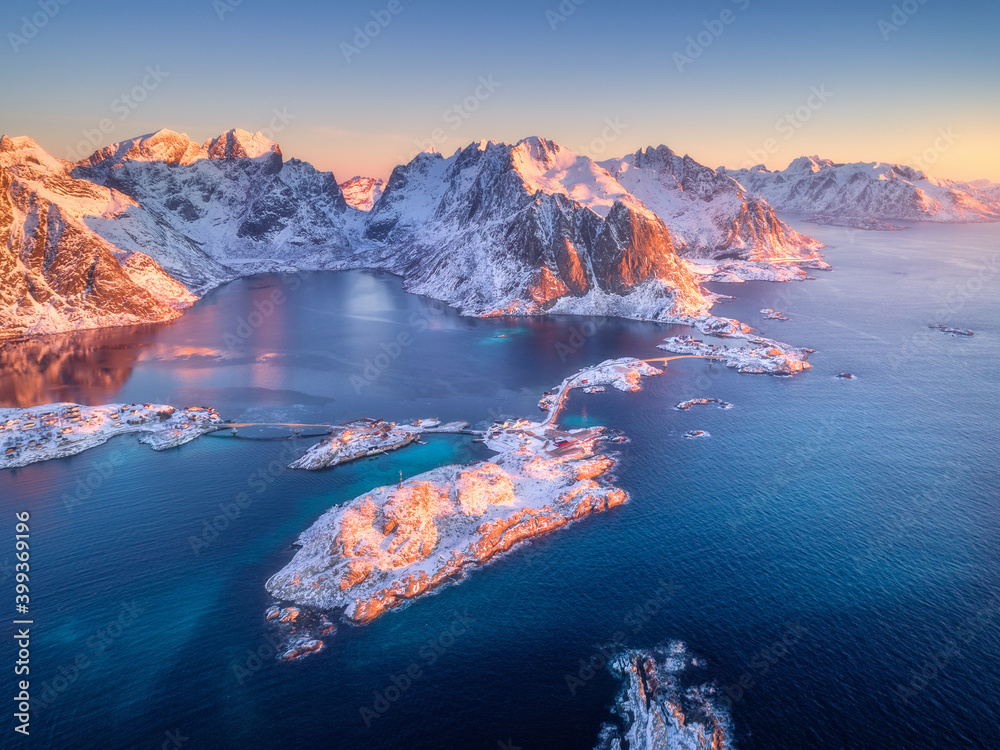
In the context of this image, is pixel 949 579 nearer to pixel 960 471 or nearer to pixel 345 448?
pixel 960 471

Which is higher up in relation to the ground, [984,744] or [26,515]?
[26,515]

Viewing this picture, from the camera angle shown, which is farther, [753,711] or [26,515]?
[26,515]

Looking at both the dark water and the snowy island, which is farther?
the snowy island

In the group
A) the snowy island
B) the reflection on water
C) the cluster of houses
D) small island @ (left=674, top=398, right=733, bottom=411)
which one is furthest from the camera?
the reflection on water

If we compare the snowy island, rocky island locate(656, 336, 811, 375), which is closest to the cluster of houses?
the snowy island

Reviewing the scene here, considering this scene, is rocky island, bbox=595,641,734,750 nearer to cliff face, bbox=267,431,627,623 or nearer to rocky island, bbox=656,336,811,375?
cliff face, bbox=267,431,627,623

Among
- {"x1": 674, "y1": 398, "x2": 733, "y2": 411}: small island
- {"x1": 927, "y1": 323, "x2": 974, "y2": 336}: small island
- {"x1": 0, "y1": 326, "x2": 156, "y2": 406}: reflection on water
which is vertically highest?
{"x1": 0, "y1": 326, "x2": 156, "y2": 406}: reflection on water

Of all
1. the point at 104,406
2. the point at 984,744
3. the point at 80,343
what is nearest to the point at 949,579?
the point at 984,744

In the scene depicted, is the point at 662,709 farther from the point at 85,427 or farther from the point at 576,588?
the point at 85,427
